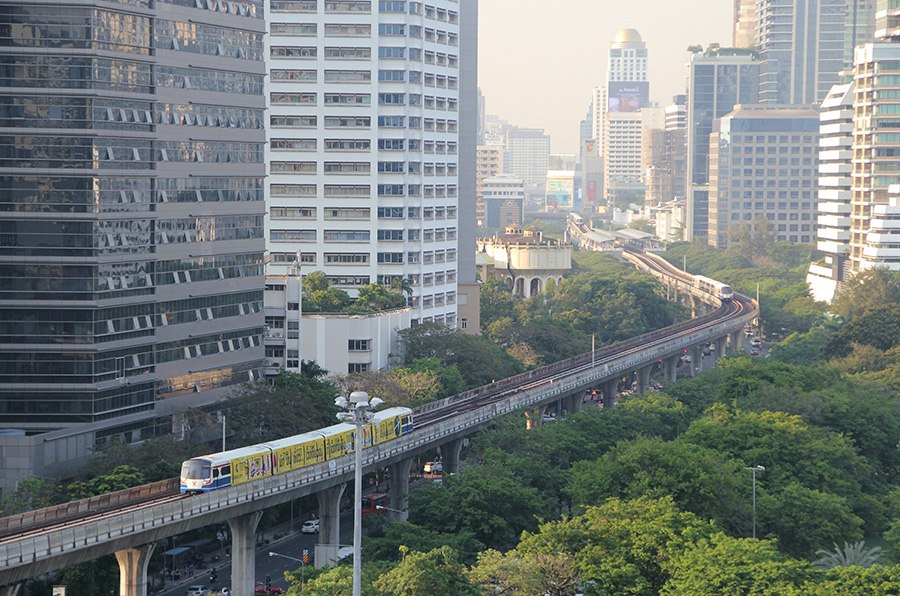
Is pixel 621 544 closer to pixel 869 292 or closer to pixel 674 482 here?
pixel 674 482

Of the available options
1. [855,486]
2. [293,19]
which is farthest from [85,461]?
[293,19]

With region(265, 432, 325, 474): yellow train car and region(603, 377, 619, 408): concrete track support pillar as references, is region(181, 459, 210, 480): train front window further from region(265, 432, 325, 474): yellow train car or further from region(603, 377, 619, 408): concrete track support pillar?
region(603, 377, 619, 408): concrete track support pillar

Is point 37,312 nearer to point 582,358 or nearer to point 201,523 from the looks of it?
point 201,523

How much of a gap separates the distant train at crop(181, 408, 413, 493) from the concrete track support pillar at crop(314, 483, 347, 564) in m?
2.13

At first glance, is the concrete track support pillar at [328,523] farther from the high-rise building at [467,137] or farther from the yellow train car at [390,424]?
the high-rise building at [467,137]

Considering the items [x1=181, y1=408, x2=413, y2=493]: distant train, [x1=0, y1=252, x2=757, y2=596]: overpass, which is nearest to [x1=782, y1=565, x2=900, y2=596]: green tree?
[x1=0, y1=252, x2=757, y2=596]: overpass

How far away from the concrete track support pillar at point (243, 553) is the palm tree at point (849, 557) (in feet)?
95.4

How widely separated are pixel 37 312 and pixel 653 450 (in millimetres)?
37659

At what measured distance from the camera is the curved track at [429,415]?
73.4 meters

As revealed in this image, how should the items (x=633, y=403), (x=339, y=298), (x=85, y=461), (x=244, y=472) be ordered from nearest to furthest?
1. (x=244, y=472)
2. (x=85, y=461)
3. (x=633, y=403)
4. (x=339, y=298)

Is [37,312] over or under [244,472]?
over

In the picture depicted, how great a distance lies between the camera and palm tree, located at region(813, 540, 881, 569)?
79.8m

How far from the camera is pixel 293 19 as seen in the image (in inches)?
6329

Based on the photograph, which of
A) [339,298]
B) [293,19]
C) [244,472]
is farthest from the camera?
[293,19]
